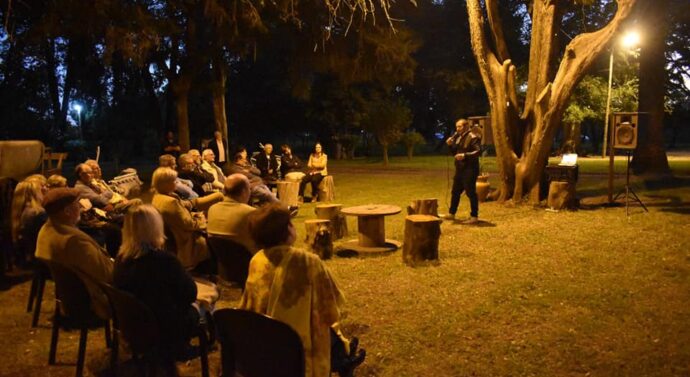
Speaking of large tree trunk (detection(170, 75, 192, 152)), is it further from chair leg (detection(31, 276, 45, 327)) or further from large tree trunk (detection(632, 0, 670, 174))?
large tree trunk (detection(632, 0, 670, 174))

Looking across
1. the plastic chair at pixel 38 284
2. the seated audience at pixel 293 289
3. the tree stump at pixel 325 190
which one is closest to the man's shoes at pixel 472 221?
the tree stump at pixel 325 190

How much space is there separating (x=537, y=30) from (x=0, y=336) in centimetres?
1083

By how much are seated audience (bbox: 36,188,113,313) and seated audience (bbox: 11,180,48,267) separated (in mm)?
1516

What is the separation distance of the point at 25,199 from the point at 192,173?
372 cm

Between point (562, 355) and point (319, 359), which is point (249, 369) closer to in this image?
point (319, 359)

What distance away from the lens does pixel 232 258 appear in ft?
14.8

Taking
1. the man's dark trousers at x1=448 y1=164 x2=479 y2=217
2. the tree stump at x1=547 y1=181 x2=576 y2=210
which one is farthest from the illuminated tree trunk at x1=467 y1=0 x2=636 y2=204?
the man's dark trousers at x1=448 y1=164 x2=479 y2=217

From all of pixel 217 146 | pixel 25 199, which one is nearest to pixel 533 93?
pixel 217 146

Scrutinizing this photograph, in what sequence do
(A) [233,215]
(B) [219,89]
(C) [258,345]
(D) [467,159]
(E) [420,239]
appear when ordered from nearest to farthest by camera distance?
1. (C) [258,345]
2. (A) [233,215]
3. (E) [420,239]
4. (D) [467,159]
5. (B) [219,89]

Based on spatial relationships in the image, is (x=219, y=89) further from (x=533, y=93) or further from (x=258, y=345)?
(x=258, y=345)

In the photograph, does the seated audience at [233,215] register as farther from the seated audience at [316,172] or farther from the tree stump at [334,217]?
the seated audience at [316,172]

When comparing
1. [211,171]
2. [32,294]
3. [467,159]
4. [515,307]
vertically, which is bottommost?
[515,307]

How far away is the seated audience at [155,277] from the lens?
3242 mm

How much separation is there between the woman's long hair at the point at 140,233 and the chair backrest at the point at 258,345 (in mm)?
829
